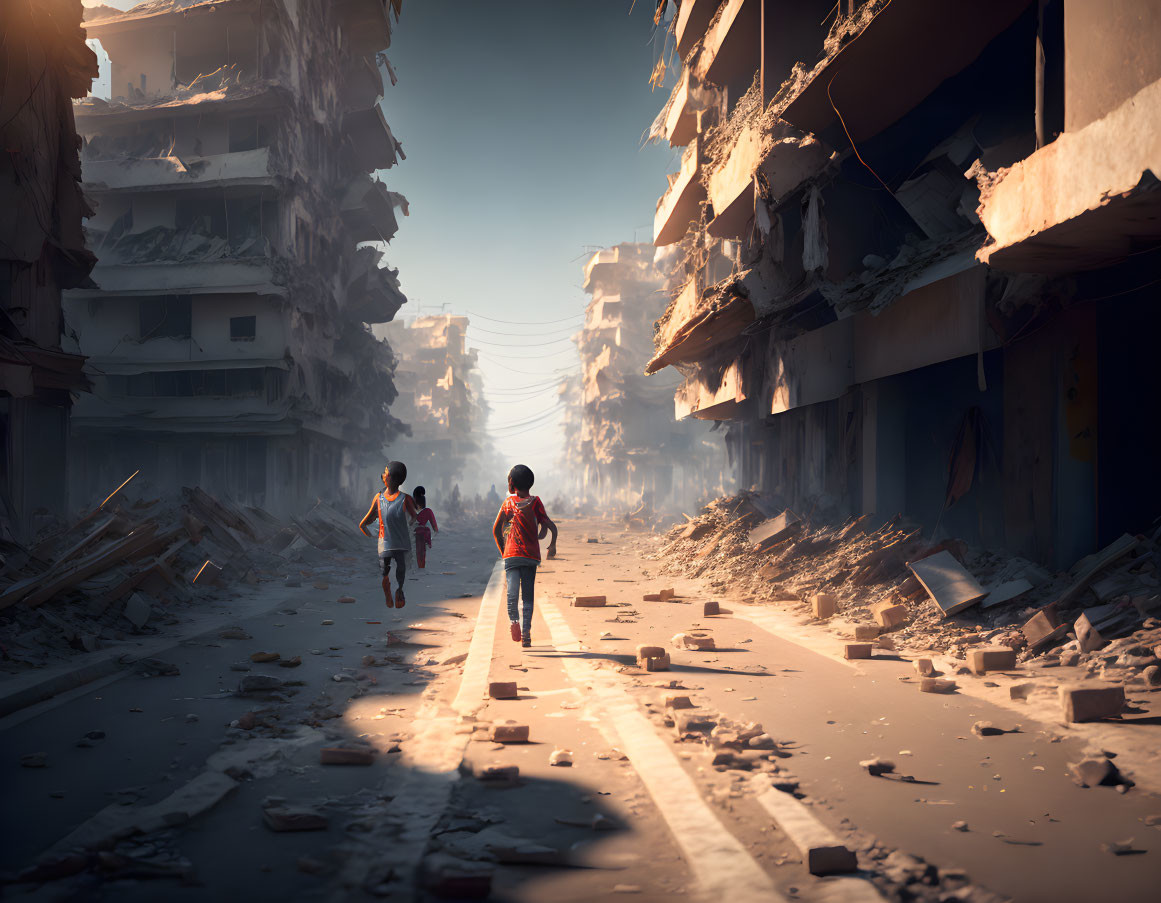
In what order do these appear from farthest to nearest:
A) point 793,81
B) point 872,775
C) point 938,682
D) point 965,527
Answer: point 793,81
point 965,527
point 938,682
point 872,775

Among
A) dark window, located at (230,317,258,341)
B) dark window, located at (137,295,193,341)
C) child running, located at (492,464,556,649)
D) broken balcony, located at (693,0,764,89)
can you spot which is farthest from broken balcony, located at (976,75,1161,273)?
dark window, located at (137,295,193,341)

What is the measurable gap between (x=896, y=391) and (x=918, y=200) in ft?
10.8

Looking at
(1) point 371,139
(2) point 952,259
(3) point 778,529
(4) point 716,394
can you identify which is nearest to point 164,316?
(1) point 371,139

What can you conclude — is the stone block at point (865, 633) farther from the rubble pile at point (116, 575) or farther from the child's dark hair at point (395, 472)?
the rubble pile at point (116, 575)

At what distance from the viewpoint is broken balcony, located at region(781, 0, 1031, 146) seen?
33.2ft

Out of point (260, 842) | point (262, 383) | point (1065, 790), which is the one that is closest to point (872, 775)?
point (1065, 790)

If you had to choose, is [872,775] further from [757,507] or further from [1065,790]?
[757,507]

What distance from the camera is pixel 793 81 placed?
14.2 meters

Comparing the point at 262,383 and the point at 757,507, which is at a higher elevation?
the point at 262,383

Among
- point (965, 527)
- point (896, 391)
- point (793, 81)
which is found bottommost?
point (965, 527)

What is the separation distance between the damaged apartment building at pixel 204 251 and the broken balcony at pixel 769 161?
1699 cm

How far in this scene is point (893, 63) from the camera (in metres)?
11.5

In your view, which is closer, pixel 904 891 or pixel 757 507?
pixel 904 891

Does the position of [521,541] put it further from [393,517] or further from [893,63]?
[893,63]
